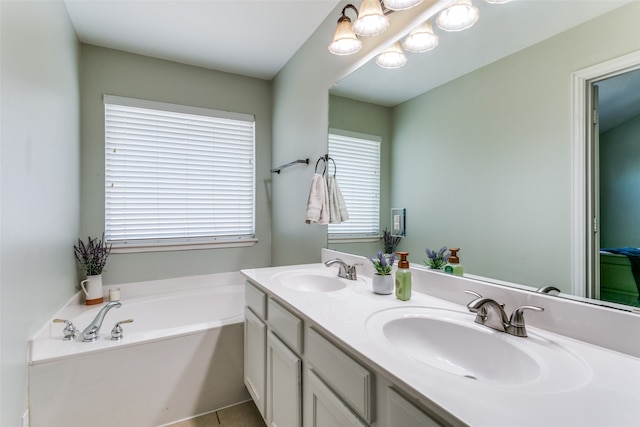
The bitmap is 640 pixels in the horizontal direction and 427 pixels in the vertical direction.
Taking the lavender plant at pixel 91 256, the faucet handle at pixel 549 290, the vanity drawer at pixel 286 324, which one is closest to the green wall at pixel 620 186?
the faucet handle at pixel 549 290

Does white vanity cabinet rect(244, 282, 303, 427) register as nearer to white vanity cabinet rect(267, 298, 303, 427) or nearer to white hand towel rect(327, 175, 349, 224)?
white vanity cabinet rect(267, 298, 303, 427)

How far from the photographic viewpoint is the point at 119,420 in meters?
1.62

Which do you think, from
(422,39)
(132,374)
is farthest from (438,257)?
(132,374)

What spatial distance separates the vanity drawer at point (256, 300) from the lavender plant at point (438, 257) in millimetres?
803

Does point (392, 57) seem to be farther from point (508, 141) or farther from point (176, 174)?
point (176, 174)

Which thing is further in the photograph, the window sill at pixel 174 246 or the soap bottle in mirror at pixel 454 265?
the window sill at pixel 174 246

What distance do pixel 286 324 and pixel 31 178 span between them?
1.37 metres

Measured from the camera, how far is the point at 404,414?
655 mm

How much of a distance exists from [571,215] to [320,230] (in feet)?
4.83

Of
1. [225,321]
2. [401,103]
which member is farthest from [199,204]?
[401,103]

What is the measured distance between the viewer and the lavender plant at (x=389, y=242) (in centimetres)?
152

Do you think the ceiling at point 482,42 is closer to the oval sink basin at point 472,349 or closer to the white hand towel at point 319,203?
the white hand towel at point 319,203

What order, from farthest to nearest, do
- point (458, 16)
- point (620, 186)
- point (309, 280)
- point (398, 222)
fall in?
1. point (309, 280)
2. point (398, 222)
3. point (458, 16)
4. point (620, 186)

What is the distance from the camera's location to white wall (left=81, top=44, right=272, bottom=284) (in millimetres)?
2359
